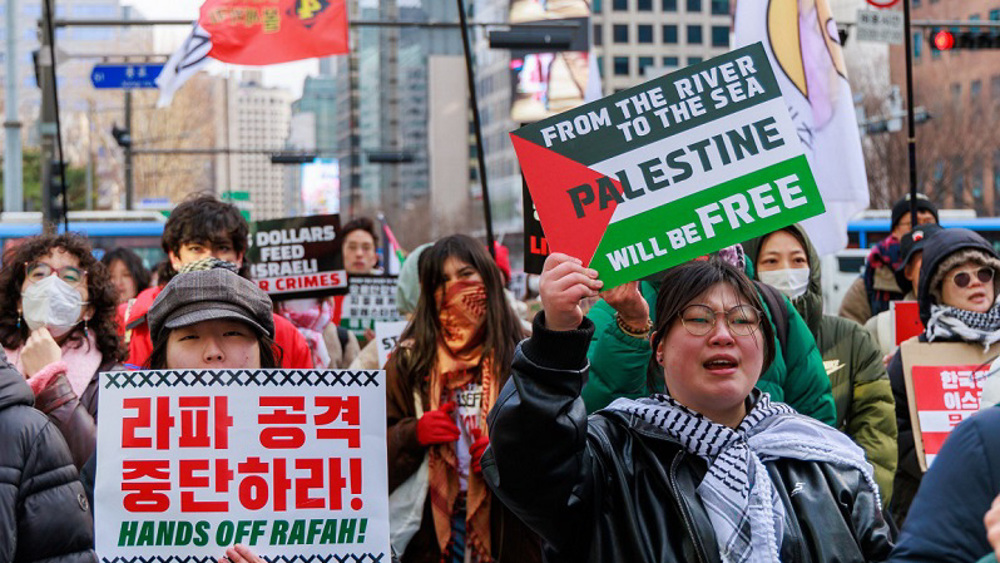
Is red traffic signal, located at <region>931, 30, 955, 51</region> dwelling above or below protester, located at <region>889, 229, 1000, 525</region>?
above

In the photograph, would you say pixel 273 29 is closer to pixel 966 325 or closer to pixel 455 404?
pixel 455 404

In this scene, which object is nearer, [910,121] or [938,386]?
[938,386]

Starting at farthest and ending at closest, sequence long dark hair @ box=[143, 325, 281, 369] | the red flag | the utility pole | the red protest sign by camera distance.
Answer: the utility pole < the red flag < the red protest sign < long dark hair @ box=[143, 325, 281, 369]

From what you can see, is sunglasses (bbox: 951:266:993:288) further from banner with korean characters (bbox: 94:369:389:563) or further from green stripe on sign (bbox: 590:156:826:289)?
banner with korean characters (bbox: 94:369:389:563)

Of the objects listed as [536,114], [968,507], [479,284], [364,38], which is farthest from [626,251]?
[364,38]

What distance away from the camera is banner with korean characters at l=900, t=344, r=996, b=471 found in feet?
17.9

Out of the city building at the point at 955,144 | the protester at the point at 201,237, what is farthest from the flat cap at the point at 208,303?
the city building at the point at 955,144

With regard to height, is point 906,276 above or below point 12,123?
below

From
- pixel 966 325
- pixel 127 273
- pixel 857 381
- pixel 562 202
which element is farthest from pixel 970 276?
pixel 127 273

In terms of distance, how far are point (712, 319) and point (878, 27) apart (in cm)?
A: 1429

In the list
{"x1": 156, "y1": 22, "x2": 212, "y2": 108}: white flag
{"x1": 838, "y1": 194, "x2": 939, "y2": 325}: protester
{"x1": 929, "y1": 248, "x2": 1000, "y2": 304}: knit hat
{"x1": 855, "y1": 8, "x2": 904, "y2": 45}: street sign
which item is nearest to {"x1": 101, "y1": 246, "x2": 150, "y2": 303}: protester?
{"x1": 156, "y1": 22, "x2": 212, "y2": 108}: white flag

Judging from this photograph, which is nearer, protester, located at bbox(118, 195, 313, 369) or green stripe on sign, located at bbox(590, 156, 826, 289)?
green stripe on sign, located at bbox(590, 156, 826, 289)

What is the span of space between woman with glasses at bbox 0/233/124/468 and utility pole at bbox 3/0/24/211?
14.4 meters

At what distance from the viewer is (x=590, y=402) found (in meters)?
4.02
